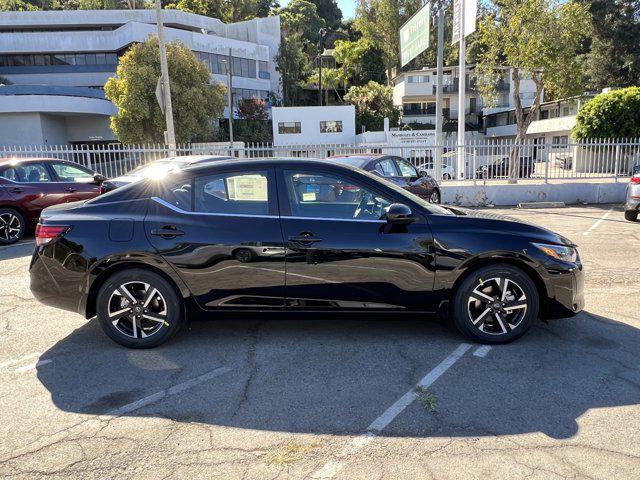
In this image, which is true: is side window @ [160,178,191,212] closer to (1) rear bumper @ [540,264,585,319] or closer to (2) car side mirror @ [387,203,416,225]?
(2) car side mirror @ [387,203,416,225]

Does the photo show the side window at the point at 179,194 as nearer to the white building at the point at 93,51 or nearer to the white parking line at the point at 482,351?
the white parking line at the point at 482,351

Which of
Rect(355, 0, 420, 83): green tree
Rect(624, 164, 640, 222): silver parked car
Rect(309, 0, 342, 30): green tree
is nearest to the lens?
Rect(624, 164, 640, 222): silver parked car

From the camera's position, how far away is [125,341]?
4.20 meters

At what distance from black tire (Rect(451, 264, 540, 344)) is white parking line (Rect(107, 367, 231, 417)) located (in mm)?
2012

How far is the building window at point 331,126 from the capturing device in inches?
1551

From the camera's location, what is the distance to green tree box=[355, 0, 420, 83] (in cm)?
5684

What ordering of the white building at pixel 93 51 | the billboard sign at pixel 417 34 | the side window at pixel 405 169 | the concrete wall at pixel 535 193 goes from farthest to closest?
the white building at pixel 93 51
the concrete wall at pixel 535 193
the billboard sign at pixel 417 34
the side window at pixel 405 169

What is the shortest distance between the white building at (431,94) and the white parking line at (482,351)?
153 ft

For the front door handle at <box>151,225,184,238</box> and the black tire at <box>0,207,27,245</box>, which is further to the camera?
the black tire at <box>0,207,27,245</box>

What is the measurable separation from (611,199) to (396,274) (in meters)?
13.3

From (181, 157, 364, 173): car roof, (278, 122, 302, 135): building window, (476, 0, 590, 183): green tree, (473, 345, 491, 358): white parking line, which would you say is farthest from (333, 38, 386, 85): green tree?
(473, 345, 491, 358): white parking line

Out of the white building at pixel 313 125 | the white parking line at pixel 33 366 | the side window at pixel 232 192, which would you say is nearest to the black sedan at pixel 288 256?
the side window at pixel 232 192

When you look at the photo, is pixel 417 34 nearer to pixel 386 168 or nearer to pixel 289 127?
pixel 386 168

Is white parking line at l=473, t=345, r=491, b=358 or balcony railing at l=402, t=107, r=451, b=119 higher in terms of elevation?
balcony railing at l=402, t=107, r=451, b=119
